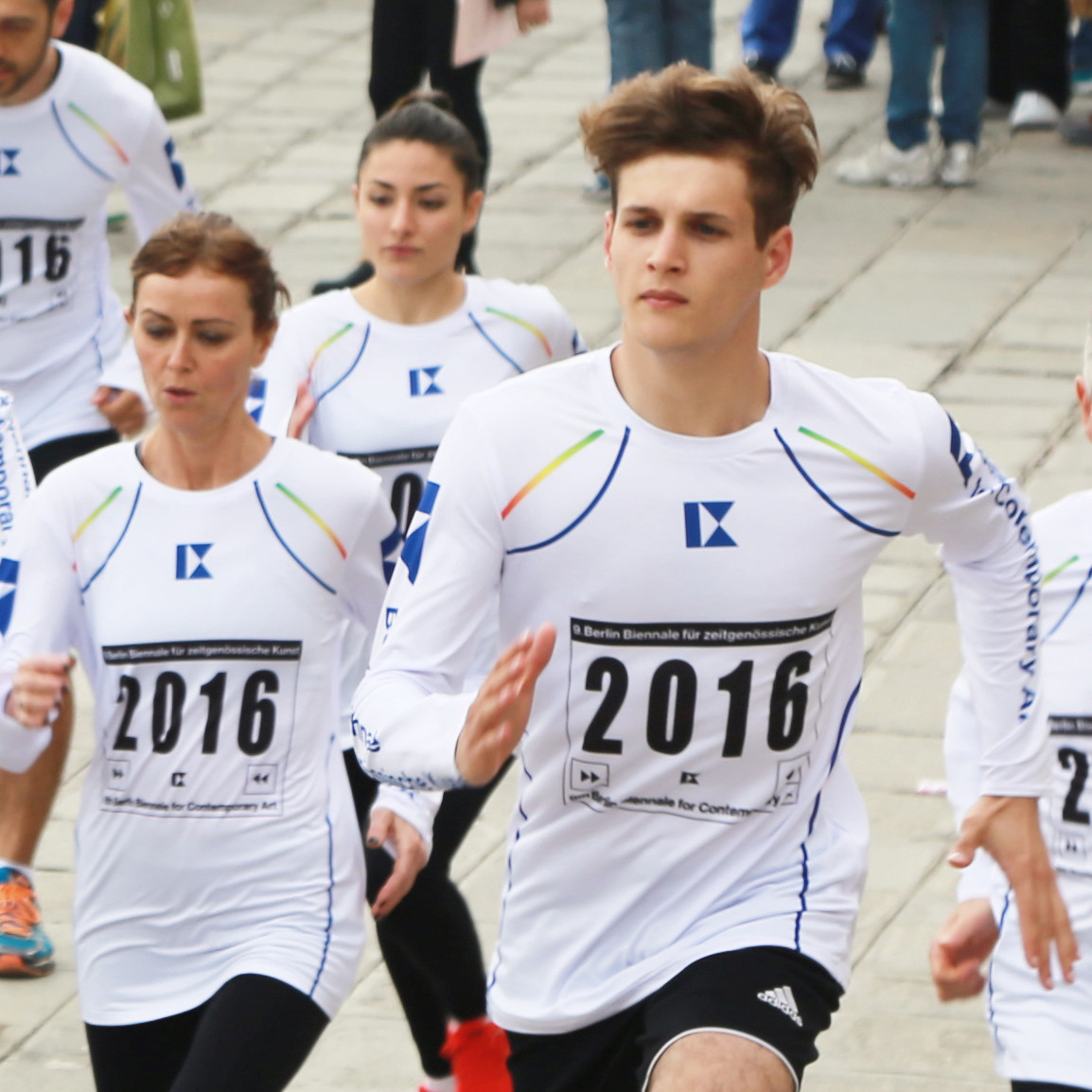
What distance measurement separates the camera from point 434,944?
5.00m

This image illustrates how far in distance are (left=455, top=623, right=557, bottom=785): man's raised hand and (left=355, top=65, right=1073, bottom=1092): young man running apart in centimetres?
26

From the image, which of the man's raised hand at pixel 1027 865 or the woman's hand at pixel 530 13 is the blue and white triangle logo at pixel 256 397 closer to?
the man's raised hand at pixel 1027 865

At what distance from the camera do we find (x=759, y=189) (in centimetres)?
364

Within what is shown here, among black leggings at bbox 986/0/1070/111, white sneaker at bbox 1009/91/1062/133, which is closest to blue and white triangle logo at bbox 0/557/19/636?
black leggings at bbox 986/0/1070/111

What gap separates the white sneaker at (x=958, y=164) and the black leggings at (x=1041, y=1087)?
28.8 feet

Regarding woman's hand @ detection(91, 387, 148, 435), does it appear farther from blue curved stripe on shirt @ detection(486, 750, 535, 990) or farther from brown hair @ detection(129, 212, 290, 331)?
blue curved stripe on shirt @ detection(486, 750, 535, 990)

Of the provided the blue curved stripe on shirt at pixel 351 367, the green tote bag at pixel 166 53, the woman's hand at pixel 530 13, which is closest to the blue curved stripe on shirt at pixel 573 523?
the blue curved stripe on shirt at pixel 351 367

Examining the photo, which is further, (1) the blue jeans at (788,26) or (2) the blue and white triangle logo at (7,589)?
(1) the blue jeans at (788,26)

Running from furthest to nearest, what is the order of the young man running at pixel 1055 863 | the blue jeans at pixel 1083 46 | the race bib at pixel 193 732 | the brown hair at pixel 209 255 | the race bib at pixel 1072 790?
the blue jeans at pixel 1083 46 < the brown hair at pixel 209 255 < the race bib at pixel 193 732 < the race bib at pixel 1072 790 < the young man running at pixel 1055 863

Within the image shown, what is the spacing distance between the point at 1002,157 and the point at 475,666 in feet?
27.1

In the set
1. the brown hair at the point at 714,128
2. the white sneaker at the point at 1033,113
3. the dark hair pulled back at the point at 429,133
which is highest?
the brown hair at the point at 714,128

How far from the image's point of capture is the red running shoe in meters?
5.07

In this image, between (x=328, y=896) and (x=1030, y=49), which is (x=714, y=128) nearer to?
(x=328, y=896)

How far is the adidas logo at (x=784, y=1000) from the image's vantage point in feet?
11.6
